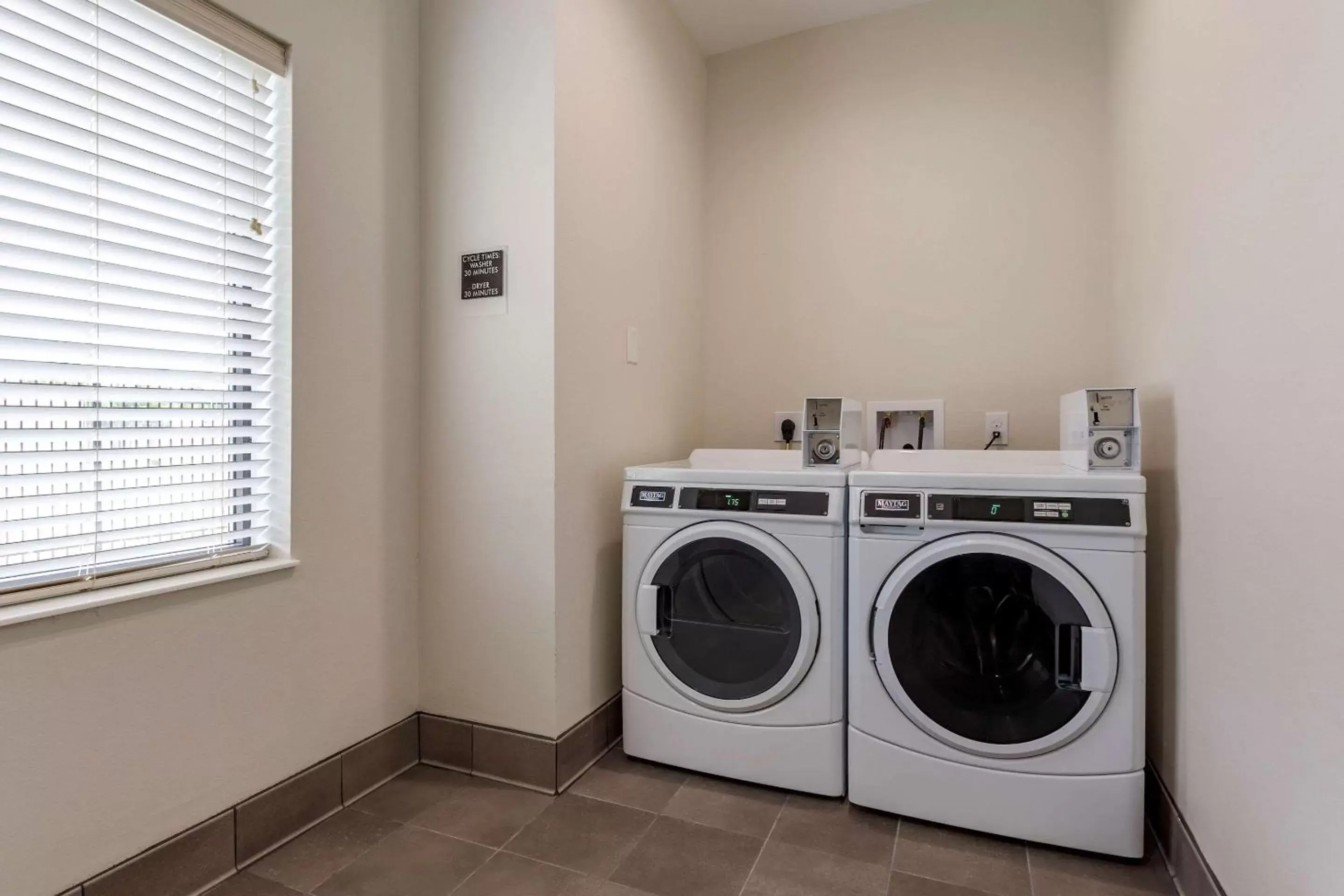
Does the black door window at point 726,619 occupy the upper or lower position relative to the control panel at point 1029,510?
lower

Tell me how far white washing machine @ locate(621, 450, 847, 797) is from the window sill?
93 centimetres

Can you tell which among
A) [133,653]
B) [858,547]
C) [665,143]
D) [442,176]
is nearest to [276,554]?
[133,653]

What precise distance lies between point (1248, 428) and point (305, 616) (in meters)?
2.03

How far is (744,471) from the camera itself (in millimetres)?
1856

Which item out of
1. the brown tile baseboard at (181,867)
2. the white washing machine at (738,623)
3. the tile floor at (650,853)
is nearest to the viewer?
the brown tile baseboard at (181,867)

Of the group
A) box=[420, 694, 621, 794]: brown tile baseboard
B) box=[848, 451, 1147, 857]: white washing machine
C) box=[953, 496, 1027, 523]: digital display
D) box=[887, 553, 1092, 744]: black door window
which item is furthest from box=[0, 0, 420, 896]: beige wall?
box=[953, 496, 1027, 523]: digital display

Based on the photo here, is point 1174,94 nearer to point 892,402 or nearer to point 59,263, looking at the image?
point 892,402

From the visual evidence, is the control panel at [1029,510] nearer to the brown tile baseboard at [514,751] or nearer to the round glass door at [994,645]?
the round glass door at [994,645]

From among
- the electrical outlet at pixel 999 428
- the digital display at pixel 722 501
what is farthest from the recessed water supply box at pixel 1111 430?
the digital display at pixel 722 501

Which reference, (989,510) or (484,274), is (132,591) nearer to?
(484,274)

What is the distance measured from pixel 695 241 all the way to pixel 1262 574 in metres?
2.18

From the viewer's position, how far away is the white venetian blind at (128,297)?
119 cm

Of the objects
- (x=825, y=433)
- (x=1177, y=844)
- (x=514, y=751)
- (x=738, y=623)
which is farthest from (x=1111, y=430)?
(x=514, y=751)

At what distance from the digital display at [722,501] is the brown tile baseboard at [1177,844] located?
1.18 metres
